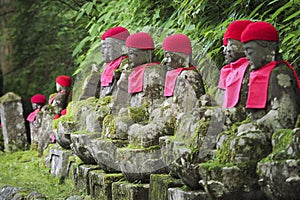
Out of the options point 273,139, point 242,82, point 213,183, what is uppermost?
point 242,82

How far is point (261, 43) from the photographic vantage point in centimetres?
511

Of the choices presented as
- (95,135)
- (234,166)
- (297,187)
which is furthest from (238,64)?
(95,135)

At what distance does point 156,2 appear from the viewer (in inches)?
416

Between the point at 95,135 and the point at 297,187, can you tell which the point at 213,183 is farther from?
the point at 95,135

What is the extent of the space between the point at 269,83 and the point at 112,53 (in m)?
3.73

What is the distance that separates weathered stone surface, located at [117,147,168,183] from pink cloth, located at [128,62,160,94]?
3.02ft

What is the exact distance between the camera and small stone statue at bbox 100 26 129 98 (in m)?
8.33

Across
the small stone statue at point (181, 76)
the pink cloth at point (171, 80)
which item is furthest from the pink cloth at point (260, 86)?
the pink cloth at point (171, 80)

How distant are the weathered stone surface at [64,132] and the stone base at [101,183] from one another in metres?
1.83

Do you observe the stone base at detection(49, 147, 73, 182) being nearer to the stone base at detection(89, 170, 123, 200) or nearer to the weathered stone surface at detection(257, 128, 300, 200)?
the stone base at detection(89, 170, 123, 200)

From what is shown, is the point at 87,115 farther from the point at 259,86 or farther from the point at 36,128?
the point at 36,128

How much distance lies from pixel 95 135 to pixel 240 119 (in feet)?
9.81

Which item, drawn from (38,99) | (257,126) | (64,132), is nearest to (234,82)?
(257,126)

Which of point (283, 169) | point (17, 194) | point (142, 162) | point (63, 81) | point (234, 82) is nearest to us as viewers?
point (283, 169)
